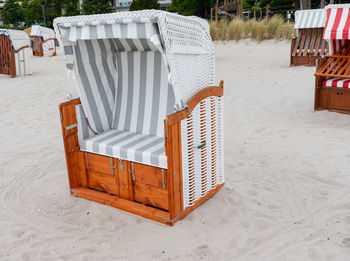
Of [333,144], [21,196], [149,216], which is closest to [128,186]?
[149,216]

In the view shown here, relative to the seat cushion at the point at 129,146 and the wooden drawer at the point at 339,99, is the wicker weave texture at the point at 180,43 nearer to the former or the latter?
the seat cushion at the point at 129,146

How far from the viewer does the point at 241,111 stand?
646cm

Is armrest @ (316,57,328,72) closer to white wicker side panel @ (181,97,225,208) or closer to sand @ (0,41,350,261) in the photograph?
sand @ (0,41,350,261)

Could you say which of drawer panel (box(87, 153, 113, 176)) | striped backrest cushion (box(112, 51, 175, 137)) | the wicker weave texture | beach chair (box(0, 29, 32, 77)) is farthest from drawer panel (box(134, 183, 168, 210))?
beach chair (box(0, 29, 32, 77))

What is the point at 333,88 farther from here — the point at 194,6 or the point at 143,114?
the point at 194,6

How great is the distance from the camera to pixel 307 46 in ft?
33.4

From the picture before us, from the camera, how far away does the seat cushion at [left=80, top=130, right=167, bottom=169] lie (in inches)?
118

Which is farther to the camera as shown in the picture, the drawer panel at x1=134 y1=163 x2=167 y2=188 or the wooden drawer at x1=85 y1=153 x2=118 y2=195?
the wooden drawer at x1=85 y1=153 x2=118 y2=195

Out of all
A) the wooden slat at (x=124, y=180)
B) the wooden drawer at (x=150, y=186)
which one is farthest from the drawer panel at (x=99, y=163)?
the wooden drawer at (x=150, y=186)

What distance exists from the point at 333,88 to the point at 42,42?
13.6 metres

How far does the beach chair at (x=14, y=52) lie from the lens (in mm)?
10812

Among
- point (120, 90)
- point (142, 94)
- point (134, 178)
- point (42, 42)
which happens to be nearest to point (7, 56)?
point (42, 42)

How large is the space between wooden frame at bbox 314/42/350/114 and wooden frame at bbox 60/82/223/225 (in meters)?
3.18

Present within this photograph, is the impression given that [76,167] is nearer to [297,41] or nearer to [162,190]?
[162,190]
